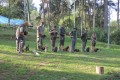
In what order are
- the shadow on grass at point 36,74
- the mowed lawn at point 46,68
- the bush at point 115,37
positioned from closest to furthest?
1. the shadow on grass at point 36,74
2. the mowed lawn at point 46,68
3. the bush at point 115,37

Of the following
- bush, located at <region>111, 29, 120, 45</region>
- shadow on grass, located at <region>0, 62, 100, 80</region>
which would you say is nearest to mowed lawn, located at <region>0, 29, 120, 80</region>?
shadow on grass, located at <region>0, 62, 100, 80</region>

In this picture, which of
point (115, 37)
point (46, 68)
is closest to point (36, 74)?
point (46, 68)

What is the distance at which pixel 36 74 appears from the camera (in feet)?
47.9

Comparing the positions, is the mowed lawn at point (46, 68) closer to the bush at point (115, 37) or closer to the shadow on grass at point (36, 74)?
the shadow on grass at point (36, 74)

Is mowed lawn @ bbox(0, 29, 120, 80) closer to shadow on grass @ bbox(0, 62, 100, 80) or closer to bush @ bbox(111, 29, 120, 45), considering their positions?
shadow on grass @ bbox(0, 62, 100, 80)

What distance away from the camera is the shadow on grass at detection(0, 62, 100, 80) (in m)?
14.0

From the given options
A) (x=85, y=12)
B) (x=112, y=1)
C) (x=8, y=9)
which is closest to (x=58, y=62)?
(x=8, y=9)

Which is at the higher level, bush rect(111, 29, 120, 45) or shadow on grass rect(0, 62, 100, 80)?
bush rect(111, 29, 120, 45)

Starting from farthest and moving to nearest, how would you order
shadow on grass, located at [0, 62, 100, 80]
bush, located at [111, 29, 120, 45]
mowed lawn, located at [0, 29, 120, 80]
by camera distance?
bush, located at [111, 29, 120, 45] → mowed lawn, located at [0, 29, 120, 80] → shadow on grass, located at [0, 62, 100, 80]

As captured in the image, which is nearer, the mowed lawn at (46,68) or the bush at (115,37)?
the mowed lawn at (46,68)

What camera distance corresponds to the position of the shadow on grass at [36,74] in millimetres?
14039

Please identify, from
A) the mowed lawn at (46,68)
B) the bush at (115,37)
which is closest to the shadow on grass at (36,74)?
the mowed lawn at (46,68)

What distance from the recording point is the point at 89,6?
75.9m

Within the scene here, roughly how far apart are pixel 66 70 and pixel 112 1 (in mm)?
67433
